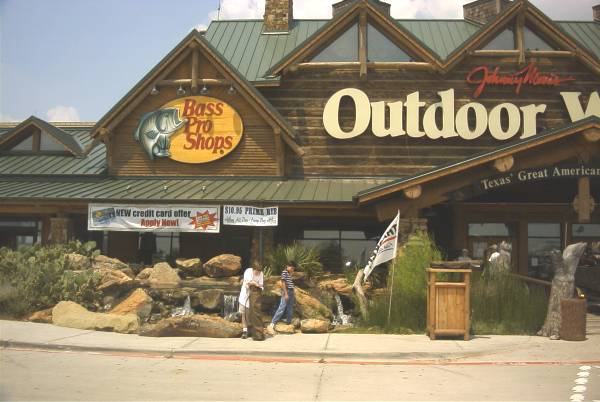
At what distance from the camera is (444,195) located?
15273 millimetres

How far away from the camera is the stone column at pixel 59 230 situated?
19011 mm

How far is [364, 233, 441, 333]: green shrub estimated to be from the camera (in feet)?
44.4

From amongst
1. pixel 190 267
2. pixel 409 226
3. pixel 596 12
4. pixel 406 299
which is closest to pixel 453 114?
pixel 409 226

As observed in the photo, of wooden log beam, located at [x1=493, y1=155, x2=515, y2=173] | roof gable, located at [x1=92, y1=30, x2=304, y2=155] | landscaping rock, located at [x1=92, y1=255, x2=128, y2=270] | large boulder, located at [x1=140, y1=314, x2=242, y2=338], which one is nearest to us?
large boulder, located at [x1=140, y1=314, x2=242, y2=338]

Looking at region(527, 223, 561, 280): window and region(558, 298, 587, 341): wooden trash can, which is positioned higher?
region(527, 223, 561, 280): window

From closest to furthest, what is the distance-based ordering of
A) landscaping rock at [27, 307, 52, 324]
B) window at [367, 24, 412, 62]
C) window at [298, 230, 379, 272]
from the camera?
landscaping rock at [27, 307, 52, 324] < window at [298, 230, 379, 272] < window at [367, 24, 412, 62]

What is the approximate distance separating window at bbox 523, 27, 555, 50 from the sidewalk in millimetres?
10849

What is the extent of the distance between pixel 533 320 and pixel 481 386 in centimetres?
520

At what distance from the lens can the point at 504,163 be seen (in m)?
14.8

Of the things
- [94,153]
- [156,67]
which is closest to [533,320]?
[156,67]

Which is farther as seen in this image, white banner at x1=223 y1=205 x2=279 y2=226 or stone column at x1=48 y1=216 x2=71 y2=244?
stone column at x1=48 y1=216 x2=71 y2=244

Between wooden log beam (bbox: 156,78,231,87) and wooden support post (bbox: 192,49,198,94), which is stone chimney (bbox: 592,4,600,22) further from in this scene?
wooden support post (bbox: 192,49,198,94)

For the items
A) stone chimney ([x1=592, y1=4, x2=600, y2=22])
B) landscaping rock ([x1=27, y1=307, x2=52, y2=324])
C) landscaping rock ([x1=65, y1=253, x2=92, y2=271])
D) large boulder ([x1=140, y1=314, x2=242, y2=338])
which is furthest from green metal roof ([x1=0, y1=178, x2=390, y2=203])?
stone chimney ([x1=592, y1=4, x2=600, y2=22])

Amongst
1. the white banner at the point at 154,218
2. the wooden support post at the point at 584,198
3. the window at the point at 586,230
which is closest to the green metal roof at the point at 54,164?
the white banner at the point at 154,218
